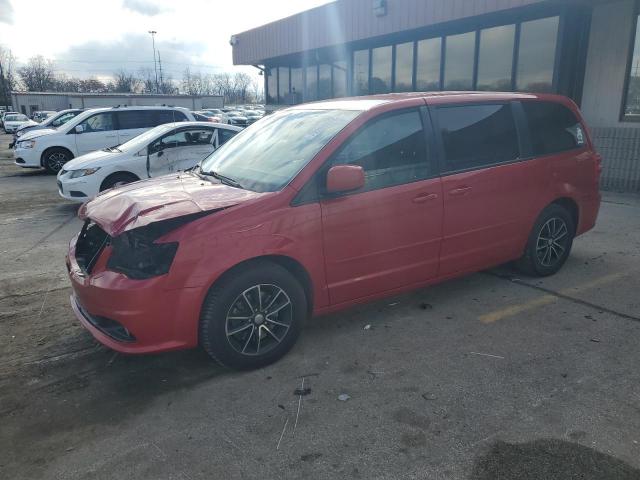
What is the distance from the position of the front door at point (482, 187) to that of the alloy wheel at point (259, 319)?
152 centimetres

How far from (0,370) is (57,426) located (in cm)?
98

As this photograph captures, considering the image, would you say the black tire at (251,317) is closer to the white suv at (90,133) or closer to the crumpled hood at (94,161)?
the crumpled hood at (94,161)

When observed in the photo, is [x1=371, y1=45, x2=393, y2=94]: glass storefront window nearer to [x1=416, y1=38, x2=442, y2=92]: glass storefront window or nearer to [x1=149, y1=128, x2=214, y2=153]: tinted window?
[x1=416, y1=38, x2=442, y2=92]: glass storefront window

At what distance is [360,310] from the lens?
446 centimetres

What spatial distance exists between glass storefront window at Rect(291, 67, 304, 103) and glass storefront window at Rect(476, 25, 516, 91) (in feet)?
31.2

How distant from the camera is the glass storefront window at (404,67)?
47.2ft

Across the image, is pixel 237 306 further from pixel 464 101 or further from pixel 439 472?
pixel 464 101

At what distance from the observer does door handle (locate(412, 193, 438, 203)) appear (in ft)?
12.9

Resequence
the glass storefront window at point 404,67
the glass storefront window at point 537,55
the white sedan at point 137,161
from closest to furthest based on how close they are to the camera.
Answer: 1. the white sedan at point 137,161
2. the glass storefront window at point 537,55
3. the glass storefront window at point 404,67

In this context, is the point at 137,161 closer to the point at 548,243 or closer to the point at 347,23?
the point at 548,243

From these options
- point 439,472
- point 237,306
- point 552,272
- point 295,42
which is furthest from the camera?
point 295,42

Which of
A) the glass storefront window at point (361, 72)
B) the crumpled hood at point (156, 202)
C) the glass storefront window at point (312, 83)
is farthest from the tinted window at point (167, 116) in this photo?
the crumpled hood at point (156, 202)

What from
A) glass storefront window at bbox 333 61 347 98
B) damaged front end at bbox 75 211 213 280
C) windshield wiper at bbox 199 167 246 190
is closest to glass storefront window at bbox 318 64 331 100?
glass storefront window at bbox 333 61 347 98

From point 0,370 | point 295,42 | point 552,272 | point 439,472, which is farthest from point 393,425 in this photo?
point 295,42
